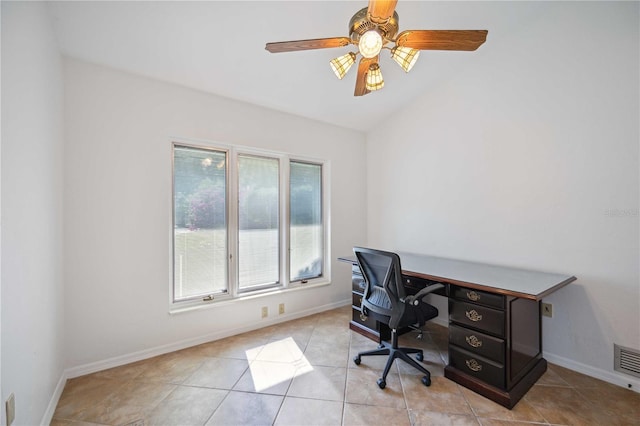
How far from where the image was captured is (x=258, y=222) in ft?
9.80

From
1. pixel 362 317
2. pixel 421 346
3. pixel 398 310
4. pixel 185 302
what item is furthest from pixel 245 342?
pixel 421 346

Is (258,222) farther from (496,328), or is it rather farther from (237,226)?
(496,328)

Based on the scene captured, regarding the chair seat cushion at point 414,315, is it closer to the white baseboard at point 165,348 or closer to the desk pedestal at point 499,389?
the desk pedestal at point 499,389

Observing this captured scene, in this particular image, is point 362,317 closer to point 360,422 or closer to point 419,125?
point 360,422

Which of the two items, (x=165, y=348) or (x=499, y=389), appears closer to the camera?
(x=499, y=389)

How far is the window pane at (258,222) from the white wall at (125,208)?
311mm

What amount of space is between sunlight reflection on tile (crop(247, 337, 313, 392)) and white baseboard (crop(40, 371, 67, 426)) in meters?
1.21

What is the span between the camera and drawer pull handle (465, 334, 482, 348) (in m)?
1.87

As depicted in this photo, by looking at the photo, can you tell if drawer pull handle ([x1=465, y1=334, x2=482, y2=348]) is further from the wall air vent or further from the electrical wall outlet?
the electrical wall outlet

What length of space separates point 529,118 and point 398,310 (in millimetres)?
2114

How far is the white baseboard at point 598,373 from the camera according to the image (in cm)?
185

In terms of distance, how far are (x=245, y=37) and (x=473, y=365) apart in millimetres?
3080

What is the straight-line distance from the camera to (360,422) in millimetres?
1574

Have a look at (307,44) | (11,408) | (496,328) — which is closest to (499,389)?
(496,328)
